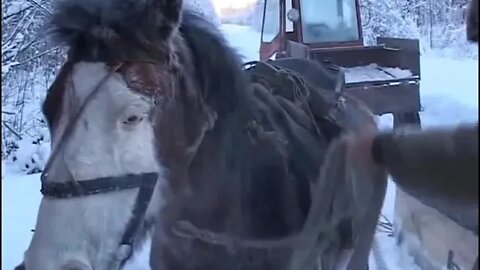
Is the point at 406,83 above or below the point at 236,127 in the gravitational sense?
below

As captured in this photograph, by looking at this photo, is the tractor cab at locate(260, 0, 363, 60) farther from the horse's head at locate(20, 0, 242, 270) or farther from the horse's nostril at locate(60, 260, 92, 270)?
the horse's nostril at locate(60, 260, 92, 270)

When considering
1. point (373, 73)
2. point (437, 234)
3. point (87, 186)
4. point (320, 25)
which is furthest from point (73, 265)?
point (320, 25)

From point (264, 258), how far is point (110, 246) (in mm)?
487

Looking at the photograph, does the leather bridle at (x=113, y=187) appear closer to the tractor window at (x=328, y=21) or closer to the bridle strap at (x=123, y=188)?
the bridle strap at (x=123, y=188)

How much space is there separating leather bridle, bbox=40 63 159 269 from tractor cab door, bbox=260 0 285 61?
14.0 ft

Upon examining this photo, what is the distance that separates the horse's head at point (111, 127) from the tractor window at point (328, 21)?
4.07m

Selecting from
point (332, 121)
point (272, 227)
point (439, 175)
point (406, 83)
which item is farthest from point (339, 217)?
point (406, 83)

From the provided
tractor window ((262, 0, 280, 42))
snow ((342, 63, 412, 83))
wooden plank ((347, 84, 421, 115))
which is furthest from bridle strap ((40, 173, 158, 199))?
tractor window ((262, 0, 280, 42))

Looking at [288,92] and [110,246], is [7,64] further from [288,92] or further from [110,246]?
[110,246]

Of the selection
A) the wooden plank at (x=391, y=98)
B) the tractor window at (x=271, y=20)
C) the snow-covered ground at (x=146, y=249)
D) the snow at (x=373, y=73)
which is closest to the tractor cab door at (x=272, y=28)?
the tractor window at (x=271, y=20)

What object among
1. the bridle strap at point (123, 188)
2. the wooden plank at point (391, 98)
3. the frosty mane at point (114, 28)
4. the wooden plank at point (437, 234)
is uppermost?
the frosty mane at point (114, 28)

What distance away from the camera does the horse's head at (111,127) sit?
1.37 meters

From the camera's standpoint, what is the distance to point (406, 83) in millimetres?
4574

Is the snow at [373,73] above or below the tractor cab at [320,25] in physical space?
below
